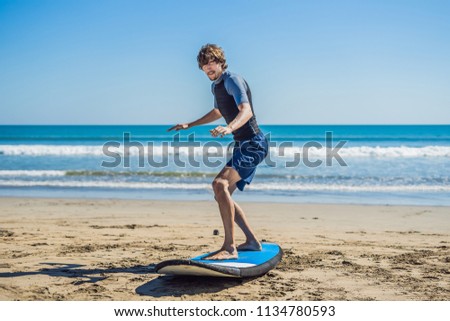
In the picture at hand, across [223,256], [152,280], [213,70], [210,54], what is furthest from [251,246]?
[210,54]

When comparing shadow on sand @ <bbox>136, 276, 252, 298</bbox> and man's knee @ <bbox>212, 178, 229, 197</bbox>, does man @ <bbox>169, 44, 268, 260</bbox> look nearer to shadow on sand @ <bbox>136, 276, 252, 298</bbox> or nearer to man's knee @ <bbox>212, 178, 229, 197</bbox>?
man's knee @ <bbox>212, 178, 229, 197</bbox>

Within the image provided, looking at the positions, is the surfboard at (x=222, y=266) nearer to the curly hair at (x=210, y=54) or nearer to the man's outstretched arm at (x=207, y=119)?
the man's outstretched arm at (x=207, y=119)

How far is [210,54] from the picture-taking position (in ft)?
15.8

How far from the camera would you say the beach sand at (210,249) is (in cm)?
455

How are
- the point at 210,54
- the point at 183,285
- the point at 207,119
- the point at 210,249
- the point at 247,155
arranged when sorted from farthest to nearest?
the point at 210,249 < the point at 207,119 < the point at 247,155 < the point at 210,54 < the point at 183,285

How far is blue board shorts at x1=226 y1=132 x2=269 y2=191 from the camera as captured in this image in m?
4.90

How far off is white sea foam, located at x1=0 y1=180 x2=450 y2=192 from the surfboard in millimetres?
8509

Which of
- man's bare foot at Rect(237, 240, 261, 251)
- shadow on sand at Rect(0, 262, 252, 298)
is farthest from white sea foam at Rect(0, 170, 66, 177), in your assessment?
man's bare foot at Rect(237, 240, 261, 251)

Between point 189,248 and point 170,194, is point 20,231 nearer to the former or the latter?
point 189,248

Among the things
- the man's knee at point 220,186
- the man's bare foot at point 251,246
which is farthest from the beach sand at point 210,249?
the man's knee at point 220,186

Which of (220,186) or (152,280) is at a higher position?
(220,186)

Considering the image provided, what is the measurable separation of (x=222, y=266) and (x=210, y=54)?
195 cm

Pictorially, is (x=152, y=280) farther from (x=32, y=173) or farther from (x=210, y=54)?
(x=32, y=173)

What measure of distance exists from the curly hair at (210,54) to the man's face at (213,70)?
1.1 inches
